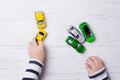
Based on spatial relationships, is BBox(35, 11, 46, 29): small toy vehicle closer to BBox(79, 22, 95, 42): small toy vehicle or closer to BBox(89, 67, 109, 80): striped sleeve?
BBox(79, 22, 95, 42): small toy vehicle

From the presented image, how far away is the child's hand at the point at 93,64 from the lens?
122 centimetres

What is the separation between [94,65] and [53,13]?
28 cm

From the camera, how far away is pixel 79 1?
4.23 ft

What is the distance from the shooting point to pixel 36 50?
1229mm

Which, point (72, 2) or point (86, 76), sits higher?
point (72, 2)

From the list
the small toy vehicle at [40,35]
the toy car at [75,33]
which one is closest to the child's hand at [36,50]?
the small toy vehicle at [40,35]

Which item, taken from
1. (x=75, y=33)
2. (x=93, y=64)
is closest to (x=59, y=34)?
(x=75, y=33)

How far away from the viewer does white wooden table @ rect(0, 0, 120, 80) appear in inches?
48.6

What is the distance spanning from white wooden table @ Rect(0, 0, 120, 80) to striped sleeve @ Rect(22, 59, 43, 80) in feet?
0.15

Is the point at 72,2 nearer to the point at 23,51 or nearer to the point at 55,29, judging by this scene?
the point at 55,29

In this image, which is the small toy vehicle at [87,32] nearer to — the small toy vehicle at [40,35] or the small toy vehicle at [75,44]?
the small toy vehicle at [75,44]

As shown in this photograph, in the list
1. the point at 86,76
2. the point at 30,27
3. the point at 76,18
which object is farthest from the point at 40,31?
the point at 86,76

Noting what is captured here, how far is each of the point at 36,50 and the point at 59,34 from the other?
0.12 metres

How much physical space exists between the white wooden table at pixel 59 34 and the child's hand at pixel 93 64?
0.02 metres
